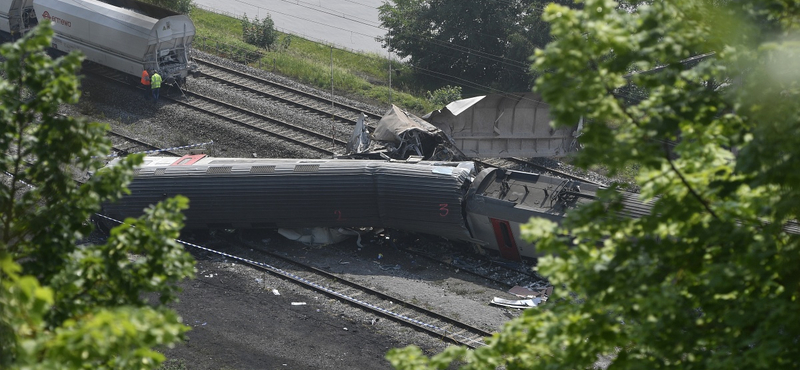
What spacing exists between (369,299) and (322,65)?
17.8 metres

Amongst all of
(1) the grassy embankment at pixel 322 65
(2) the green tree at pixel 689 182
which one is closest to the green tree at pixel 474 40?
(1) the grassy embankment at pixel 322 65

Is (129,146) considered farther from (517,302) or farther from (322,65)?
(517,302)

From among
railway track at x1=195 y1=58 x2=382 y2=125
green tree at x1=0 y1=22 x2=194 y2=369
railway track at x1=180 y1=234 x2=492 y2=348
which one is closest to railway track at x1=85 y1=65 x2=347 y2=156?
railway track at x1=195 y1=58 x2=382 y2=125

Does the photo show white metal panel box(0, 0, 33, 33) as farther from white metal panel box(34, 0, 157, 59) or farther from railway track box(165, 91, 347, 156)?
railway track box(165, 91, 347, 156)

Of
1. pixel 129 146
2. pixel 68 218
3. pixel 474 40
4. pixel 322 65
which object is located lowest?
pixel 129 146

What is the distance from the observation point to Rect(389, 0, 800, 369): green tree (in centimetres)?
559

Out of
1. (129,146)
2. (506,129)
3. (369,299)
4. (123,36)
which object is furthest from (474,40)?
(369,299)

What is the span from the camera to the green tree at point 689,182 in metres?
5.59

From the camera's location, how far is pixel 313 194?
1942cm

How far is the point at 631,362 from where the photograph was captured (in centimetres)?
608

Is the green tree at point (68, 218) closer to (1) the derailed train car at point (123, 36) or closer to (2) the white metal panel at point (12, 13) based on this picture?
(1) the derailed train car at point (123, 36)

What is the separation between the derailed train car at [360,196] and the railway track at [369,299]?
111 cm

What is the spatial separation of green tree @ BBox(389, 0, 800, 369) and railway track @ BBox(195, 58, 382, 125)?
69.7 feet

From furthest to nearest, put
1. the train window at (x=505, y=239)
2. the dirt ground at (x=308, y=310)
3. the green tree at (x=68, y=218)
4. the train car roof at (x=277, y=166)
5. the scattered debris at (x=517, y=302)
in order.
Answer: the train car roof at (x=277, y=166) < the train window at (x=505, y=239) < the scattered debris at (x=517, y=302) < the dirt ground at (x=308, y=310) < the green tree at (x=68, y=218)
